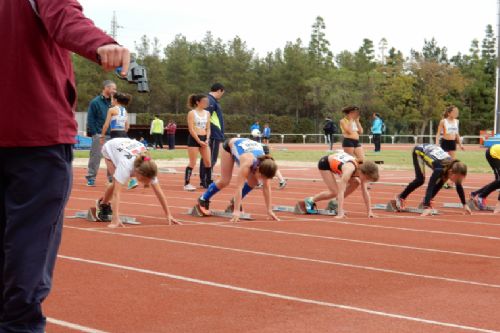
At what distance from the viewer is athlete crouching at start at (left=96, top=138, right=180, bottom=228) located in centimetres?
945

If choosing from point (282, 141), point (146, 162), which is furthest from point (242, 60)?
point (146, 162)

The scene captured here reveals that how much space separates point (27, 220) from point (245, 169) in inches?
295

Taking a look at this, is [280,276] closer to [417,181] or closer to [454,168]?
[454,168]

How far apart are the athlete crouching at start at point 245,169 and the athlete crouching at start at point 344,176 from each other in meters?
0.99

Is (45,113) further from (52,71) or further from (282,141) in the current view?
(282,141)

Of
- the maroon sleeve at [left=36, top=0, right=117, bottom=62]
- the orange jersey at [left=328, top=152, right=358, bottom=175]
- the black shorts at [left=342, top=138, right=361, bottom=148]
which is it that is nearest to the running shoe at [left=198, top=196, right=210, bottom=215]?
the orange jersey at [left=328, top=152, right=358, bottom=175]

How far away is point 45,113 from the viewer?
3209mm

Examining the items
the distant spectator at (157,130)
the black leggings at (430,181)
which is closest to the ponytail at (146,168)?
the black leggings at (430,181)

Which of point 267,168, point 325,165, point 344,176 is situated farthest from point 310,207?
point 267,168

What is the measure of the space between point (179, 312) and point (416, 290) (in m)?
1.92

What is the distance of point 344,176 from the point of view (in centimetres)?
1134

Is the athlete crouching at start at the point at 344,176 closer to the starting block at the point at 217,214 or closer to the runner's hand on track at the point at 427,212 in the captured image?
the runner's hand on track at the point at 427,212

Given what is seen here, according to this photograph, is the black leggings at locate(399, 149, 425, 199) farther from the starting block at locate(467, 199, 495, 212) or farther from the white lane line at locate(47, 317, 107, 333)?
the white lane line at locate(47, 317, 107, 333)

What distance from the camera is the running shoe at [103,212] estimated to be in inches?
416
